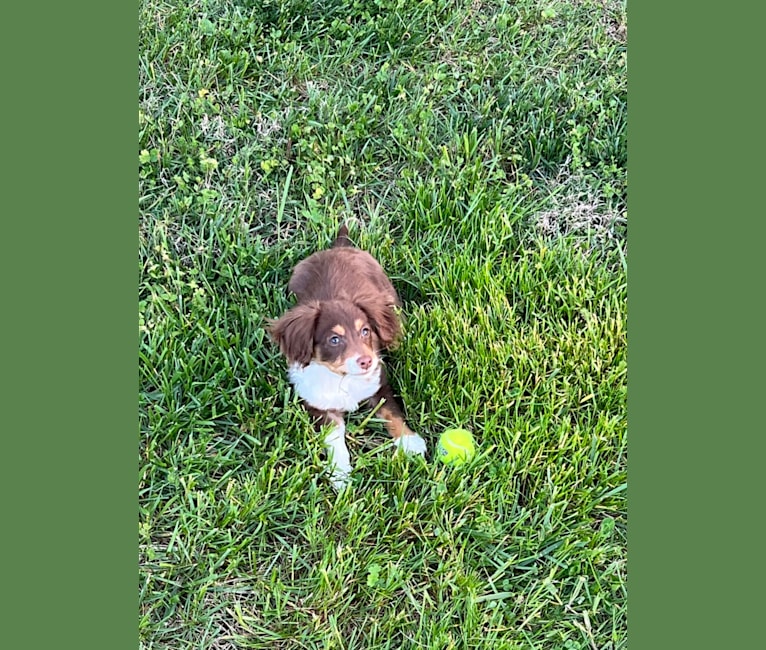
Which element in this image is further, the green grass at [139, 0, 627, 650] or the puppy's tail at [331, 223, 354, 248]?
the puppy's tail at [331, 223, 354, 248]

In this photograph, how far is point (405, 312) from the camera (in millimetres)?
3709

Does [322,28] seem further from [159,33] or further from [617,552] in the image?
[617,552]

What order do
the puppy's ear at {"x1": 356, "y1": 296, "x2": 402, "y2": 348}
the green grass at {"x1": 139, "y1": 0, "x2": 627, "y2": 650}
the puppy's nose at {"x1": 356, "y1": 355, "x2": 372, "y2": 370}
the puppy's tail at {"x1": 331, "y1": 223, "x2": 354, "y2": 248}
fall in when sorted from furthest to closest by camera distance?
1. the puppy's tail at {"x1": 331, "y1": 223, "x2": 354, "y2": 248}
2. the puppy's ear at {"x1": 356, "y1": 296, "x2": 402, "y2": 348}
3. the puppy's nose at {"x1": 356, "y1": 355, "x2": 372, "y2": 370}
4. the green grass at {"x1": 139, "y1": 0, "x2": 627, "y2": 650}

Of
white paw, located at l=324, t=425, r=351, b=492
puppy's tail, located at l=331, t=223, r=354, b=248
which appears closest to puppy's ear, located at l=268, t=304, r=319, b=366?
white paw, located at l=324, t=425, r=351, b=492

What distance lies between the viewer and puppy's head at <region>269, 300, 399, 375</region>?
10.7 ft

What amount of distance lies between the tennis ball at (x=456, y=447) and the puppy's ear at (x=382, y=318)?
1.65 feet

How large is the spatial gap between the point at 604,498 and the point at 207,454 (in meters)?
1.71

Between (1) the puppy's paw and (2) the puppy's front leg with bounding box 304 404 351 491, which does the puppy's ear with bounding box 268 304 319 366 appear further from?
(1) the puppy's paw

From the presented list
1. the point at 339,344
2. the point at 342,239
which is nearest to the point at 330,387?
the point at 339,344

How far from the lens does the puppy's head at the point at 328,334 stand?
3.25 metres

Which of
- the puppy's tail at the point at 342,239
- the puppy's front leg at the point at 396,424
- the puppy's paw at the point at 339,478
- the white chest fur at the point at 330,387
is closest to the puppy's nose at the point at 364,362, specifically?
the white chest fur at the point at 330,387

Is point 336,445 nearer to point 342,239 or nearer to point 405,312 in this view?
point 405,312

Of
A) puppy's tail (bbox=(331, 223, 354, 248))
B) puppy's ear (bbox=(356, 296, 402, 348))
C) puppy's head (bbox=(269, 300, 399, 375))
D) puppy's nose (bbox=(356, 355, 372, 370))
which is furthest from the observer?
puppy's tail (bbox=(331, 223, 354, 248))

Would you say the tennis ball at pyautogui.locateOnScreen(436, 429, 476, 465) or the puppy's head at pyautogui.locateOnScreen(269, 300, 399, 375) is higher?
the puppy's head at pyautogui.locateOnScreen(269, 300, 399, 375)
